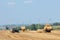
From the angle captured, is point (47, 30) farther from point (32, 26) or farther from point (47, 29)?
point (32, 26)

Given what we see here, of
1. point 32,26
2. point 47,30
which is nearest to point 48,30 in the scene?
point 47,30

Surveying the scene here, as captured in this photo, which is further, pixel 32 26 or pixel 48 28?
pixel 32 26

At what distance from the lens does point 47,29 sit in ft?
154

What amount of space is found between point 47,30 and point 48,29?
29 cm

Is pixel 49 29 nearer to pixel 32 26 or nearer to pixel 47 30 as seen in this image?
pixel 47 30

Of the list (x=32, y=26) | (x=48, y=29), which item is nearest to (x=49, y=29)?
(x=48, y=29)

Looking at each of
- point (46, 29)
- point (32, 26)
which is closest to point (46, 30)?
point (46, 29)

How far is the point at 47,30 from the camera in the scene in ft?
153

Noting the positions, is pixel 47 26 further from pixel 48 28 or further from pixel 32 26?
pixel 32 26

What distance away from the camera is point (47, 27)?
154ft

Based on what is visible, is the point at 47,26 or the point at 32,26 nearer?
the point at 47,26

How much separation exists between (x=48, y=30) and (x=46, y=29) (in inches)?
24.5

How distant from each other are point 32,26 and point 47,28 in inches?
Result: 1618

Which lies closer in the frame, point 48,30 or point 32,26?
point 48,30
